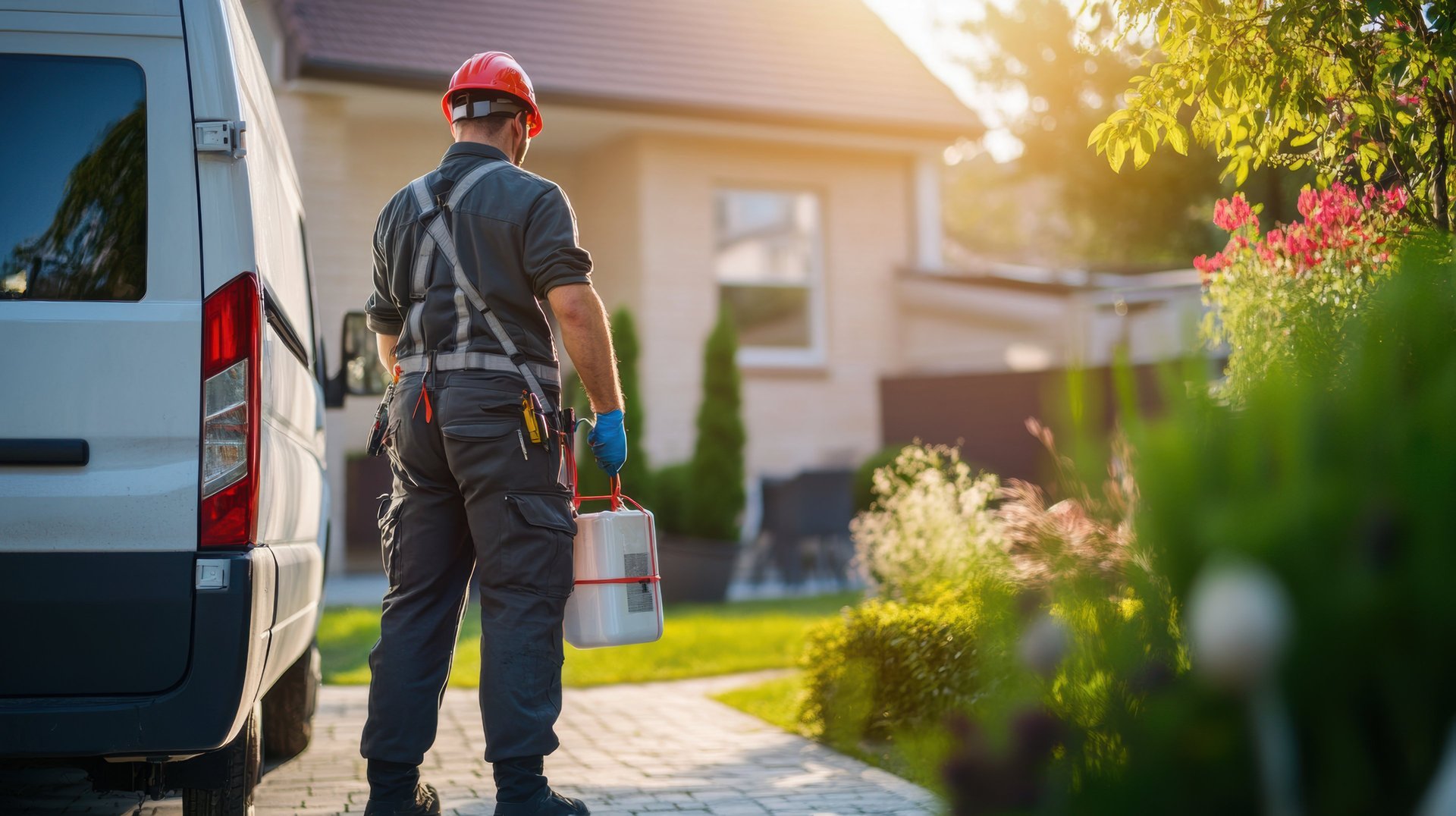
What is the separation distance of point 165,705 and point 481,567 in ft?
3.09

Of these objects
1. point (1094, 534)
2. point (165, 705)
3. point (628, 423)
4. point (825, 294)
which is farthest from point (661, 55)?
point (1094, 534)

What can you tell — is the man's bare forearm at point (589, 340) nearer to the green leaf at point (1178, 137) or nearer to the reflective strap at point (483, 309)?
the reflective strap at point (483, 309)

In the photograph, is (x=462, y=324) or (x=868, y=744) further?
(x=868, y=744)

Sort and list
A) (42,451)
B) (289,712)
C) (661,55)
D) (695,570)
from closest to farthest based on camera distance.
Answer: (42,451) < (289,712) < (695,570) < (661,55)

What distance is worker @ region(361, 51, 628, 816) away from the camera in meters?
3.68

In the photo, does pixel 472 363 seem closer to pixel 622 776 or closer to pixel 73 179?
pixel 73 179

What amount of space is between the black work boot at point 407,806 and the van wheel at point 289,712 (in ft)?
4.76

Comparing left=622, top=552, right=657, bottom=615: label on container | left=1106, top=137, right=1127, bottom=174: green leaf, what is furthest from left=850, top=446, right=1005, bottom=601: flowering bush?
left=622, top=552, right=657, bottom=615: label on container

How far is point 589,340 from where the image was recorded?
379 centimetres

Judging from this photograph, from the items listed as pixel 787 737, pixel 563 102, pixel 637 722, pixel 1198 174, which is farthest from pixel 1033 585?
pixel 1198 174

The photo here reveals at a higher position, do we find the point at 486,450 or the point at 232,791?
the point at 486,450

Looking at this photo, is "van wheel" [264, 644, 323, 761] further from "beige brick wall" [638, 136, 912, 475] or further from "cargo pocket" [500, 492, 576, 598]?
"beige brick wall" [638, 136, 912, 475]

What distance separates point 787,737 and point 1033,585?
14.0ft

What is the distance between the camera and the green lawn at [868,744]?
59.4 inches
